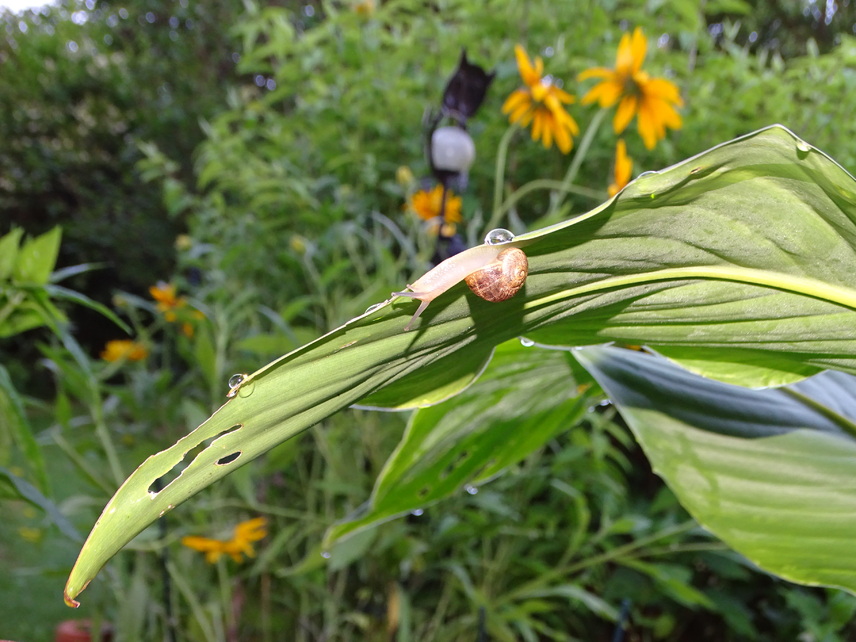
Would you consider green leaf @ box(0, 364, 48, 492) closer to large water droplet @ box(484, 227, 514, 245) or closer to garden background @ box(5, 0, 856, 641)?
garden background @ box(5, 0, 856, 641)

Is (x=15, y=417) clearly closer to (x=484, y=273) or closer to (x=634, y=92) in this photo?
(x=484, y=273)

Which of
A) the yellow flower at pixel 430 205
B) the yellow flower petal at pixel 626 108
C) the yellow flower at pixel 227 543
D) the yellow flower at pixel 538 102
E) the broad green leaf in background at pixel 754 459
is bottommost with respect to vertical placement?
the yellow flower at pixel 227 543

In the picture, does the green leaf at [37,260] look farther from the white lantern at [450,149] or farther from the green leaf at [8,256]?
the white lantern at [450,149]

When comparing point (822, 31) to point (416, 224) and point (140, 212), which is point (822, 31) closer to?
point (416, 224)

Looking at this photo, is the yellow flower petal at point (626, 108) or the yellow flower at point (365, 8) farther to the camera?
the yellow flower at point (365, 8)

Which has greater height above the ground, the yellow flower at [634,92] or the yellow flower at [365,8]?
the yellow flower at [365,8]

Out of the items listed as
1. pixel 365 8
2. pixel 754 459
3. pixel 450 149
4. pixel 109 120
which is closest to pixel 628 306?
pixel 754 459

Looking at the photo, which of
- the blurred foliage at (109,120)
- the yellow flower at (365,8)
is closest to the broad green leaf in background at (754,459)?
the yellow flower at (365,8)
